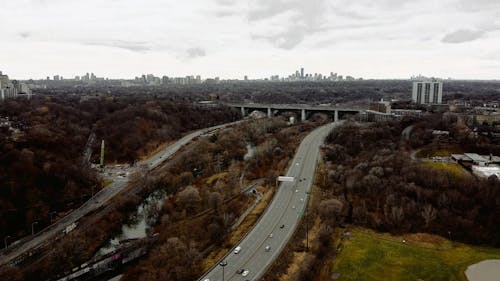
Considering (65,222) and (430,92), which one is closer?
(65,222)

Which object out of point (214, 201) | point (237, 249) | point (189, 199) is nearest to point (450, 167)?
point (214, 201)

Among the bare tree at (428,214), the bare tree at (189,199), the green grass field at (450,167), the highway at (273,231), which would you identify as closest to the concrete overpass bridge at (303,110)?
the green grass field at (450,167)

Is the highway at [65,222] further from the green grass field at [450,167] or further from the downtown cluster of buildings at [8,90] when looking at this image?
the downtown cluster of buildings at [8,90]

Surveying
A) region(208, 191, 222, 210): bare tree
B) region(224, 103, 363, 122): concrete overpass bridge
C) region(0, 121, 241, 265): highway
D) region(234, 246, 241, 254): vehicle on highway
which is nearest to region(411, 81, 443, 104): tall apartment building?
region(224, 103, 363, 122): concrete overpass bridge

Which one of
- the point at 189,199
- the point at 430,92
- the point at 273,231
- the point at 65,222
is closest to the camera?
the point at 273,231

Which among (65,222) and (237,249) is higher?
(237,249)

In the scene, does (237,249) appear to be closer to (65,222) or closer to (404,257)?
(404,257)
